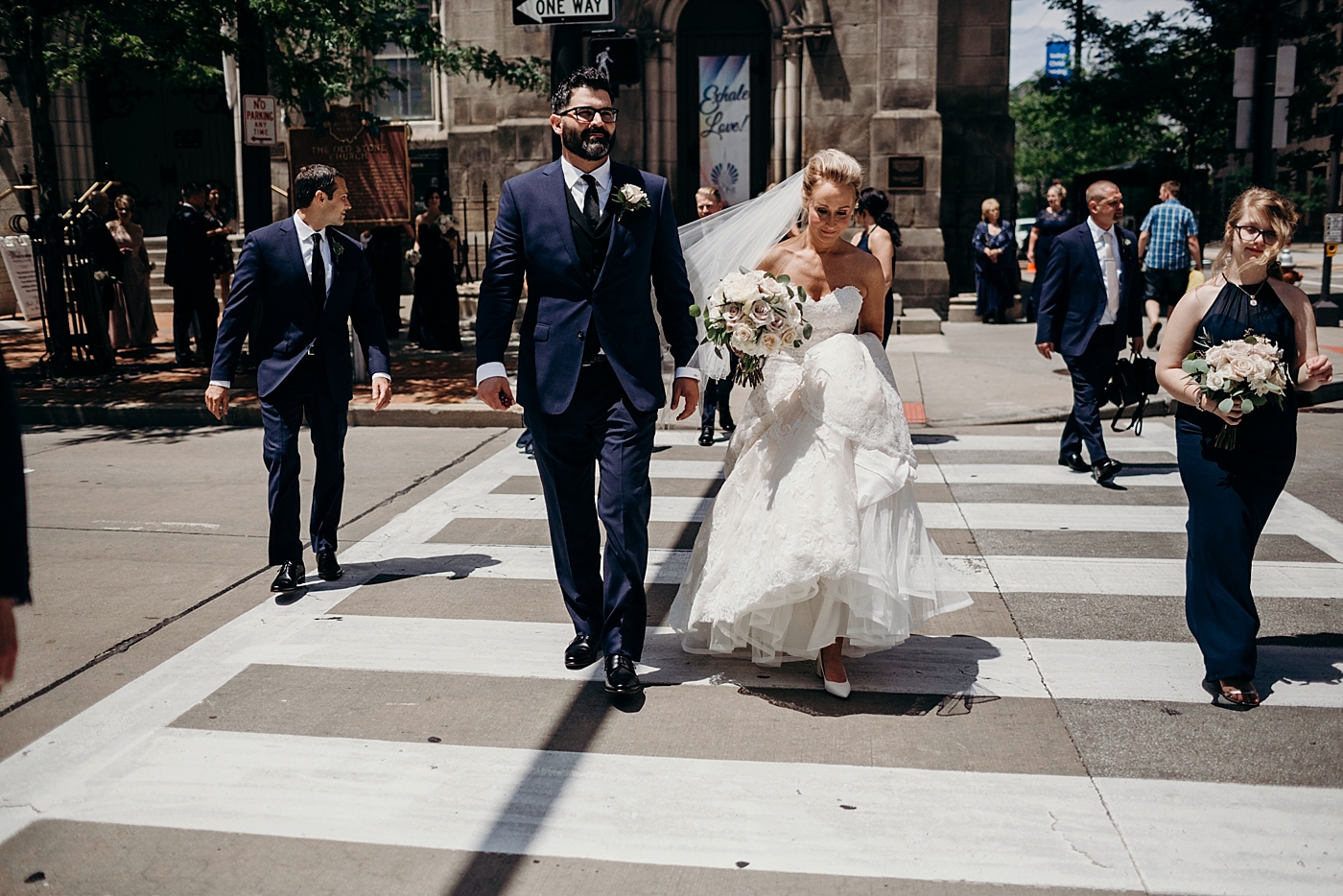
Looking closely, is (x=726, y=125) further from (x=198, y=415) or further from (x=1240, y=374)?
(x=1240, y=374)

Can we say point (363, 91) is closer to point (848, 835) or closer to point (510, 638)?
point (510, 638)

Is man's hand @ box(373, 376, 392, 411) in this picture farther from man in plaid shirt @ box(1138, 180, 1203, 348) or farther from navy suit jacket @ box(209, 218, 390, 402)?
man in plaid shirt @ box(1138, 180, 1203, 348)

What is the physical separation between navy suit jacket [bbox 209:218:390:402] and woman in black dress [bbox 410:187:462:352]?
894 cm

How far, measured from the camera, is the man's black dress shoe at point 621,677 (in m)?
4.66

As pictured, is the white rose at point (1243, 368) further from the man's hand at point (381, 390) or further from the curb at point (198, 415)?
the curb at point (198, 415)

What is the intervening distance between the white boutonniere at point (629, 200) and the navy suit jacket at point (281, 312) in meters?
2.03

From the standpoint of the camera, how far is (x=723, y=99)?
19625mm

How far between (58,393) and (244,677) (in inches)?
352

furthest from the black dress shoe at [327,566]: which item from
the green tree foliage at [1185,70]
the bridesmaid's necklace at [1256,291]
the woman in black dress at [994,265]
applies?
the green tree foliage at [1185,70]

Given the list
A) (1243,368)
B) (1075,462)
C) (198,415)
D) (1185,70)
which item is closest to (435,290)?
(198,415)

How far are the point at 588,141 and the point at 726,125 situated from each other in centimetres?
1565

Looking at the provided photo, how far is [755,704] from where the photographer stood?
4.70 meters

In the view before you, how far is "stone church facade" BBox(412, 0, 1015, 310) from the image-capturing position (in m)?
18.5

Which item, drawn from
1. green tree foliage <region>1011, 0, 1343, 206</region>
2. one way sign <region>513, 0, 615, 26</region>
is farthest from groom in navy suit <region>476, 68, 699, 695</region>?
green tree foliage <region>1011, 0, 1343, 206</region>
